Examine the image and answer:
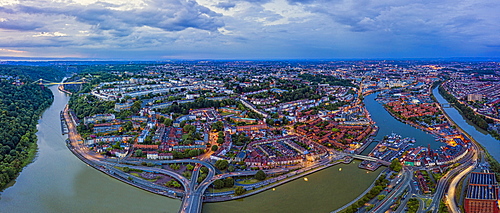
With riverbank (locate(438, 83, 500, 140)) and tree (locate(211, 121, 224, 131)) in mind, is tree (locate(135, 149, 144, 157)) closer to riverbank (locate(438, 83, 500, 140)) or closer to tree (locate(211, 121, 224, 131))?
tree (locate(211, 121, 224, 131))

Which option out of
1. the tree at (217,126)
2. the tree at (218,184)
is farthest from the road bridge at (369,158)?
the tree at (217,126)

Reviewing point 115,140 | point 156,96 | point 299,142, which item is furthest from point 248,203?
point 156,96

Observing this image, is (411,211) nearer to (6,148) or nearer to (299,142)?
(299,142)

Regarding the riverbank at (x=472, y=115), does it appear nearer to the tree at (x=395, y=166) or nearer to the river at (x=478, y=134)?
the river at (x=478, y=134)

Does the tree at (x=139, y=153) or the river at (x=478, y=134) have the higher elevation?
the tree at (x=139, y=153)

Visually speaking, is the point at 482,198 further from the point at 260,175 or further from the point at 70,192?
the point at 70,192

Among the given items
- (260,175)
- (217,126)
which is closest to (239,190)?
(260,175)
